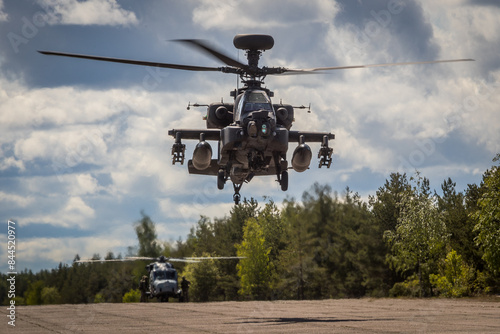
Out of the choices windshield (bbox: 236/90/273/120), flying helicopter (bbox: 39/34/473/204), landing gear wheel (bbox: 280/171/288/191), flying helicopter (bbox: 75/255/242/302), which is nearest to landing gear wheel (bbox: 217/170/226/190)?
flying helicopter (bbox: 39/34/473/204)

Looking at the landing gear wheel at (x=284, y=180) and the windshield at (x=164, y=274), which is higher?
the landing gear wheel at (x=284, y=180)

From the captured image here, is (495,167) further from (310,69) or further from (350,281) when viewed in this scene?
(310,69)

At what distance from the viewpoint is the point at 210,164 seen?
82.5 ft

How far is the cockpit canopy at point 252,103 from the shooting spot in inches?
896

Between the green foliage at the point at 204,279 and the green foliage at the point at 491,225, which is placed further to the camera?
the green foliage at the point at 204,279

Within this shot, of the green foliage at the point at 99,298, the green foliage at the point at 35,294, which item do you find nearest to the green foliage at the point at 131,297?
the green foliage at the point at 99,298

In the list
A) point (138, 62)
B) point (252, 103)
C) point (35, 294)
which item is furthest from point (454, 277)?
point (35, 294)

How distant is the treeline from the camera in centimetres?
4700

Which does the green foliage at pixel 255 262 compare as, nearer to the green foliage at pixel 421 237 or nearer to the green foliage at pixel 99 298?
the green foliage at pixel 421 237

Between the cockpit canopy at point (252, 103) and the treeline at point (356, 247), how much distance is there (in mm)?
25268

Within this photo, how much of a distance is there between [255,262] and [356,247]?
13.5 metres

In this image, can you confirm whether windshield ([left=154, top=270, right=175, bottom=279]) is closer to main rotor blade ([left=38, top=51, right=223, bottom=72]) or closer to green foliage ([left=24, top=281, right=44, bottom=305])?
main rotor blade ([left=38, top=51, right=223, bottom=72])

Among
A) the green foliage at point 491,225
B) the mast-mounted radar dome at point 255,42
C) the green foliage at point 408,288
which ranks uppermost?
the mast-mounted radar dome at point 255,42

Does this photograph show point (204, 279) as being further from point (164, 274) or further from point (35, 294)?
point (35, 294)
